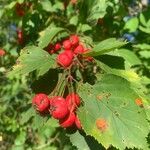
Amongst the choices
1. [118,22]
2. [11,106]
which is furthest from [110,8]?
[11,106]

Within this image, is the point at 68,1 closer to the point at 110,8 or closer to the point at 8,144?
the point at 110,8

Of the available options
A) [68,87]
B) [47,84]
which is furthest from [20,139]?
[68,87]

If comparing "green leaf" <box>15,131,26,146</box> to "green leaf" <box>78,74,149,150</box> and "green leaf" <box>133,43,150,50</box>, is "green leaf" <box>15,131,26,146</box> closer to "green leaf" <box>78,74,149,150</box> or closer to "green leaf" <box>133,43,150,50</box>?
"green leaf" <box>133,43,150,50</box>

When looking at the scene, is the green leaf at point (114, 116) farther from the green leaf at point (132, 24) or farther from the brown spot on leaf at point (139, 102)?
the green leaf at point (132, 24)

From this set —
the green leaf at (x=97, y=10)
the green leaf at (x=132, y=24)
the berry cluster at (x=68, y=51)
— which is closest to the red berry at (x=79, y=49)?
the berry cluster at (x=68, y=51)

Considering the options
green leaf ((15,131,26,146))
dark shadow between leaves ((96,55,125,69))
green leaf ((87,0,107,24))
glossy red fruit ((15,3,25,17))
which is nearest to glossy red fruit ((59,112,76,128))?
dark shadow between leaves ((96,55,125,69))
